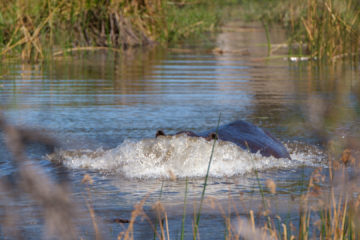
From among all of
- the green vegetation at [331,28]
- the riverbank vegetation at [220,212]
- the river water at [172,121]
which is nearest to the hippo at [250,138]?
the river water at [172,121]

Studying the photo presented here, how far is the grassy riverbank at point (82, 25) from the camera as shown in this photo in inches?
435

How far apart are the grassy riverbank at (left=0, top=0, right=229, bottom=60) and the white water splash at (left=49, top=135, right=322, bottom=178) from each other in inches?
234

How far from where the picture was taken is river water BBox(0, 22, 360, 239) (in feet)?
12.4

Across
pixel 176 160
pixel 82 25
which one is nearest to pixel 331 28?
pixel 82 25

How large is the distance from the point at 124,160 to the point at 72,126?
Answer: 171 centimetres

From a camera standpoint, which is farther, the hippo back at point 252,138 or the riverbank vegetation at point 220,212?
the hippo back at point 252,138

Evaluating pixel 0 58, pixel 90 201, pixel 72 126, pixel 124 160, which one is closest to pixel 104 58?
pixel 0 58

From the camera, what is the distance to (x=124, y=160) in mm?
4773

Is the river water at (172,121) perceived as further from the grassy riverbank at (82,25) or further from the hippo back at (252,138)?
the grassy riverbank at (82,25)

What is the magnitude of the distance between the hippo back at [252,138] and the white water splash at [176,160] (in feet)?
0.46

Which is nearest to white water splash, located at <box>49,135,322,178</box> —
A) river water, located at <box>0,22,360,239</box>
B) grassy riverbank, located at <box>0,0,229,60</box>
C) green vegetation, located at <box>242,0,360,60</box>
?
river water, located at <box>0,22,360,239</box>

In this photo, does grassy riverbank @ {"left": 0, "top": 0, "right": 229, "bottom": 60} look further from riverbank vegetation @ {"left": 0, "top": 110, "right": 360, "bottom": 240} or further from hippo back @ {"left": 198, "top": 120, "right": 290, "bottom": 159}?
riverbank vegetation @ {"left": 0, "top": 110, "right": 360, "bottom": 240}

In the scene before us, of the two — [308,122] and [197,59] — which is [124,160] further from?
[197,59]

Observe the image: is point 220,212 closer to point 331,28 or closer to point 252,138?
point 252,138
